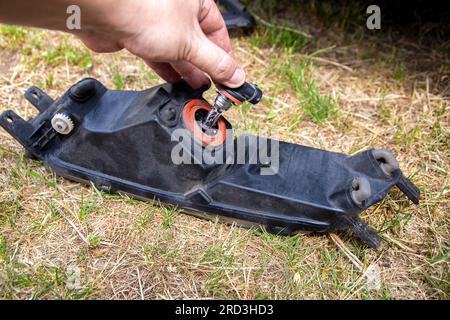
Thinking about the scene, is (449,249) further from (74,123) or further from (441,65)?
(74,123)

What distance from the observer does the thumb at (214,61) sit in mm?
1511

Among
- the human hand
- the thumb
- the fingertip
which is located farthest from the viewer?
the fingertip

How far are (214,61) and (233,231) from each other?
0.65 m

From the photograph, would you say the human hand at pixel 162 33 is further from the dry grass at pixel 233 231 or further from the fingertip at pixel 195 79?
the dry grass at pixel 233 231

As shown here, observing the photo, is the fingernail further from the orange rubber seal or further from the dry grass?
the dry grass

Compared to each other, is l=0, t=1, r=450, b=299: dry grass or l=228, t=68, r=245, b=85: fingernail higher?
l=228, t=68, r=245, b=85: fingernail

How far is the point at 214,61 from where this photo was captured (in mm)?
1530

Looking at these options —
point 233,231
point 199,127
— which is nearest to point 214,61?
point 199,127

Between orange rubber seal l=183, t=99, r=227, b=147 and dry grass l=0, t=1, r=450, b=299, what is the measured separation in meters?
0.33

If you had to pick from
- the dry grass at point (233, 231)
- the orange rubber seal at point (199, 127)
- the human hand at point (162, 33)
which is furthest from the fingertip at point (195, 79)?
the dry grass at point (233, 231)

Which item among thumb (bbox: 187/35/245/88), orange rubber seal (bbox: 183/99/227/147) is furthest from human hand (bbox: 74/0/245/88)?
orange rubber seal (bbox: 183/99/227/147)

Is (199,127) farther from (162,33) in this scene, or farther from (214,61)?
(162,33)

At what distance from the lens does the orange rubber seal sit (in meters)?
1.67

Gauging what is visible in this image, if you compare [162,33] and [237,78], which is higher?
[162,33]
